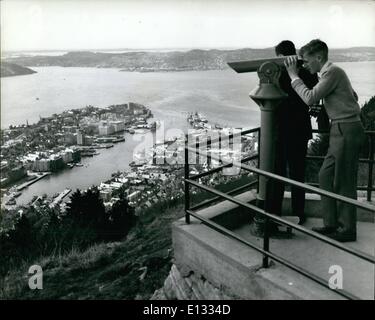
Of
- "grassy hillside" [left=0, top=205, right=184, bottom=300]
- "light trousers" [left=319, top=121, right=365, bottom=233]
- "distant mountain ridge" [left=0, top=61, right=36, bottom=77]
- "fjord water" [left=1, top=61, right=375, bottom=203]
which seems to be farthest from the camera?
"fjord water" [left=1, top=61, right=375, bottom=203]

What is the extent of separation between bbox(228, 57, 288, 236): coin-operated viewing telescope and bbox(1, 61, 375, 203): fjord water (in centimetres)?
929

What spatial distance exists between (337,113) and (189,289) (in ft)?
6.62

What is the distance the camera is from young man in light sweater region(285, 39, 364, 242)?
338cm

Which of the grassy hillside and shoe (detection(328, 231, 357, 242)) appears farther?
the grassy hillside

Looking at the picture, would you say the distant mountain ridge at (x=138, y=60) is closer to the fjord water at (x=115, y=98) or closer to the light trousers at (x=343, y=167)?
the fjord water at (x=115, y=98)

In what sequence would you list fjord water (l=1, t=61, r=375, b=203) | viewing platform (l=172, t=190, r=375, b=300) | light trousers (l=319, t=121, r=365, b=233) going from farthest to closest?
1. fjord water (l=1, t=61, r=375, b=203)
2. light trousers (l=319, t=121, r=365, b=233)
3. viewing platform (l=172, t=190, r=375, b=300)

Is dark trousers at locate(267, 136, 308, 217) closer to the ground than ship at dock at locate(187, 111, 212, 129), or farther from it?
farther from it

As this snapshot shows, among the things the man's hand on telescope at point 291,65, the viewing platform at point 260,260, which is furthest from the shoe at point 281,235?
the man's hand on telescope at point 291,65

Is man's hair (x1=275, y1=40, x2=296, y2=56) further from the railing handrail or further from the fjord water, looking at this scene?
the fjord water

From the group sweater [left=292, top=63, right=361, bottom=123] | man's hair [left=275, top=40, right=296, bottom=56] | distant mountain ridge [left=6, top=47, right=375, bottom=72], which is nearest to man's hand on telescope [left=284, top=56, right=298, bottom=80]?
sweater [left=292, top=63, right=361, bottom=123]

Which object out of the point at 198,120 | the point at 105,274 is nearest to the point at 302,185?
the point at 105,274

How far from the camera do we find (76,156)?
16.5 m

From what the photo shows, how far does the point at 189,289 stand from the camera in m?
3.87
